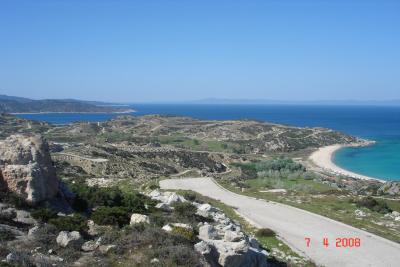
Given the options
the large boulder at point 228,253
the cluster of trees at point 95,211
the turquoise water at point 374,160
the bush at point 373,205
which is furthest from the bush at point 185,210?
the turquoise water at point 374,160

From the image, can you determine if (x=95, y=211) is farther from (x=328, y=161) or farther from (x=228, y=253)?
(x=328, y=161)

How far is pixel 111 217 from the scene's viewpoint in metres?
15.8

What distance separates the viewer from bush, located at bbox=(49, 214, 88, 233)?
46.0 ft

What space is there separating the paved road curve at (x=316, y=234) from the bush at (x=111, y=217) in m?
7.59

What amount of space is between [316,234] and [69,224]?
12.7 meters

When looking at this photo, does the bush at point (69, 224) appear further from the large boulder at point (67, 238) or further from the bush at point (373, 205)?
the bush at point (373, 205)

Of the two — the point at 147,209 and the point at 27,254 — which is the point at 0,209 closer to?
the point at 27,254

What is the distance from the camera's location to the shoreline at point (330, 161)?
247 feet

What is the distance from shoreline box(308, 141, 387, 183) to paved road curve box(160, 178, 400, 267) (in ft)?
147

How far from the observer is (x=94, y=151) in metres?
65.3

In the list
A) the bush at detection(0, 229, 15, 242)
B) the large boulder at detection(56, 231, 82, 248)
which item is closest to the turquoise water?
the large boulder at detection(56, 231, 82, 248)

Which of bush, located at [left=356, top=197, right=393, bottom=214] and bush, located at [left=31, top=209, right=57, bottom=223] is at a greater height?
bush, located at [left=31, top=209, right=57, bottom=223]

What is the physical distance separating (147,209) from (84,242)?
6.27m

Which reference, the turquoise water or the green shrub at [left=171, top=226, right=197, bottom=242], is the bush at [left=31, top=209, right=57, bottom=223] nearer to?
the green shrub at [left=171, top=226, right=197, bottom=242]
